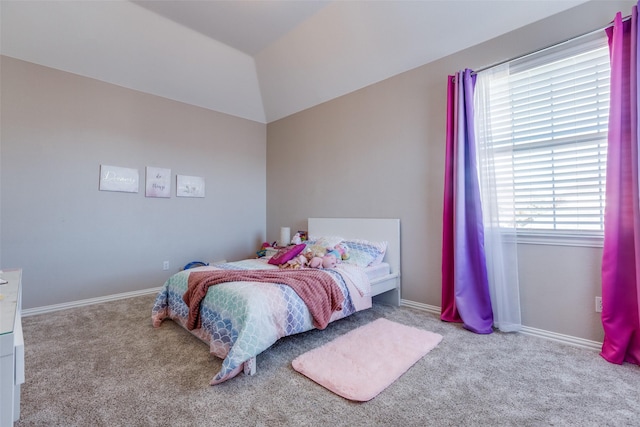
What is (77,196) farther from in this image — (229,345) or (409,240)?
(409,240)

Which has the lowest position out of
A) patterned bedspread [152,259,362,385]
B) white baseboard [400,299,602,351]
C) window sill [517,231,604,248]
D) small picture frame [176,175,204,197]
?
white baseboard [400,299,602,351]

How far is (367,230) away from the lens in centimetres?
360

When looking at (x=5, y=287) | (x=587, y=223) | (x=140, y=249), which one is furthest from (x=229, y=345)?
(x=587, y=223)

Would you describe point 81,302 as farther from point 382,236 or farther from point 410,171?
point 410,171

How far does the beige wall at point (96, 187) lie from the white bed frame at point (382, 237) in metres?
2.00

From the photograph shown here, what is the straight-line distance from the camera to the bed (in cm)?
185

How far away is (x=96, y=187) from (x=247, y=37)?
8.51 feet

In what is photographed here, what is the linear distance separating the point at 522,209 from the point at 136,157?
4423 millimetres

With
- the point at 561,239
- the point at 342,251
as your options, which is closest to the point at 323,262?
the point at 342,251

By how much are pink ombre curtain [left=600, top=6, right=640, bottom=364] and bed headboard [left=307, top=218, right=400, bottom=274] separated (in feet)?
5.65

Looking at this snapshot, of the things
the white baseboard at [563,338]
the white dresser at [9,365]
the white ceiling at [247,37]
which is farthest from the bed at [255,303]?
the white ceiling at [247,37]

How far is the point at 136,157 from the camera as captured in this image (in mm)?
3750

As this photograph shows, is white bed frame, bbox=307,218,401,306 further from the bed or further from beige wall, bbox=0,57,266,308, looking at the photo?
beige wall, bbox=0,57,266,308

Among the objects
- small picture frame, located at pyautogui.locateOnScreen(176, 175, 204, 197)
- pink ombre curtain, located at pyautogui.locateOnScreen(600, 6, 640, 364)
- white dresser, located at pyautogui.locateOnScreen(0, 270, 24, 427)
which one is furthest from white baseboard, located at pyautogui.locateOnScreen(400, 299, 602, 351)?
small picture frame, located at pyautogui.locateOnScreen(176, 175, 204, 197)
